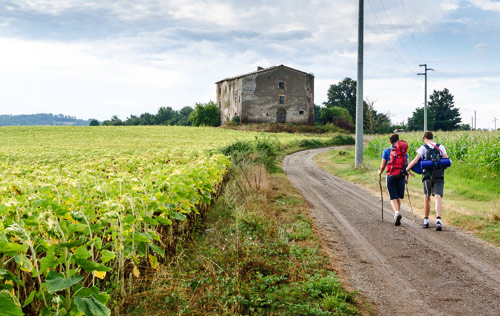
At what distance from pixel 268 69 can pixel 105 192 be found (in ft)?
Answer: 214

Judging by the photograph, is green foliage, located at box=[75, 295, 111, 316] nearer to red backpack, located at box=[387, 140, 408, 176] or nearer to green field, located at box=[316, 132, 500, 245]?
green field, located at box=[316, 132, 500, 245]

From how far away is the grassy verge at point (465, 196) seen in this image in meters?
10.2

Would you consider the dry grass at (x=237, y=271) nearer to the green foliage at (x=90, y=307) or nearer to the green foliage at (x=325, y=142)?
the green foliage at (x=90, y=307)

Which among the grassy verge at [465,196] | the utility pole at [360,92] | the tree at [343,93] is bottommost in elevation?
the grassy verge at [465,196]

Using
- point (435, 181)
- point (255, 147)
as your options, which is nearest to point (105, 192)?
point (435, 181)

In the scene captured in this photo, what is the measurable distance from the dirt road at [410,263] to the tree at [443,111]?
88194mm

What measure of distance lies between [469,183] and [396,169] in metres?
8.51

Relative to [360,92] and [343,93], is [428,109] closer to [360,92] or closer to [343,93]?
[343,93]

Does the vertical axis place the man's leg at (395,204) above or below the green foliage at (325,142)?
below

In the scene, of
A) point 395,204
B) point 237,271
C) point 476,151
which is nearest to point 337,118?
point 476,151

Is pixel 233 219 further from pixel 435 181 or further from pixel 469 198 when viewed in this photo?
pixel 469 198

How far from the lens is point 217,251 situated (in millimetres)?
6945

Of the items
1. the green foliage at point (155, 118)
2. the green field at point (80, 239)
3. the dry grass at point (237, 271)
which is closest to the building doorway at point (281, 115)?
the green foliage at point (155, 118)

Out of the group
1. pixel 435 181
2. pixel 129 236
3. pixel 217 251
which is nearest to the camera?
pixel 129 236
